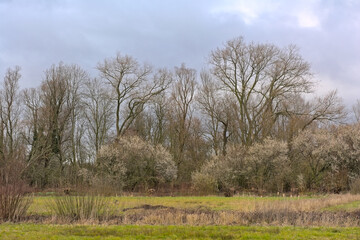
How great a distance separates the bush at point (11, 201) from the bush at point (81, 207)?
1.67 m

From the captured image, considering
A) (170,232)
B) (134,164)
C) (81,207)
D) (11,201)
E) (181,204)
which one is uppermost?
(134,164)

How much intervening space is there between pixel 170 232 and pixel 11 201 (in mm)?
7303

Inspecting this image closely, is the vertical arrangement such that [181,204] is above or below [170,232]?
below

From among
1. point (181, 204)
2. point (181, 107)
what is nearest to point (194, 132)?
point (181, 107)

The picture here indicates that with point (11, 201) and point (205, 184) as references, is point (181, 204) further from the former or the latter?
point (205, 184)

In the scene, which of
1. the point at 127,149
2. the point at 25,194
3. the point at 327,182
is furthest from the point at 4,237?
the point at 327,182

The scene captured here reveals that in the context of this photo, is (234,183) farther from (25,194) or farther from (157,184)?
(25,194)

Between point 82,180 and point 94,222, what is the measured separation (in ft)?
6.02

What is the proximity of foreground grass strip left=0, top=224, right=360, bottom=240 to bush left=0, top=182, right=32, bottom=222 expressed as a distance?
2.64 metres

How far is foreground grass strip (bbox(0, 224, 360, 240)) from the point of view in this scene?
9.64 m

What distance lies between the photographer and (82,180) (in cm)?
1373

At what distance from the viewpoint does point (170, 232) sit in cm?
1038

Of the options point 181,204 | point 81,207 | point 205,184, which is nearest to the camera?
point 81,207

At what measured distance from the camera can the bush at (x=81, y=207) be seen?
13438 millimetres
